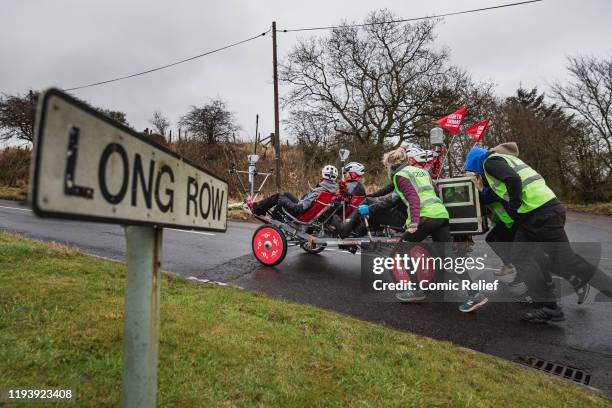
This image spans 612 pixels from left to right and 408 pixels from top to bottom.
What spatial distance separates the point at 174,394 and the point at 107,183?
1.53 meters

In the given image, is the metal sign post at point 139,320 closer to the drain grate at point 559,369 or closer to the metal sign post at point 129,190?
the metal sign post at point 129,190

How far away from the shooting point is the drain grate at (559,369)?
10.0ft

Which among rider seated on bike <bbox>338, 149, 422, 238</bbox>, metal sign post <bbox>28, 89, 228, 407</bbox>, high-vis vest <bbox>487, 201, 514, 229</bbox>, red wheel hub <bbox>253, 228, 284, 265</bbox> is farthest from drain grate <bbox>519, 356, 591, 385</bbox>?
red wheel hub <bbox>253, 228, 284, 265</bbox>

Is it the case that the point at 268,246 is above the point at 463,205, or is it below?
below

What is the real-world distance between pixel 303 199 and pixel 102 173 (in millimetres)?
5841

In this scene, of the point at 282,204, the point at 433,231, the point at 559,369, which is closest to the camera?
the point at 559,369

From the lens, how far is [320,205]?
260 inches

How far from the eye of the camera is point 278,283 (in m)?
5.62

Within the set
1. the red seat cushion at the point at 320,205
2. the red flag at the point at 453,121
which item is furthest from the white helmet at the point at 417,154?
the red flag at the point at 453,121

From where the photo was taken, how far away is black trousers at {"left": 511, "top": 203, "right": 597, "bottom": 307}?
13.9 feet

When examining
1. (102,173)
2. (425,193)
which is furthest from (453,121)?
(102,173)

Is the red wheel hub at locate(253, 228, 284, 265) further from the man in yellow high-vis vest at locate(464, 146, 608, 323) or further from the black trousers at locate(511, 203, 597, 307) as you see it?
the black trousers at locate(511, 203, 597, 307)

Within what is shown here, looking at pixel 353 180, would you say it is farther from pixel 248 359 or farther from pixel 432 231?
pixel 248 359

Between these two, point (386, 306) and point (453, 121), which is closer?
point (386, 306)
